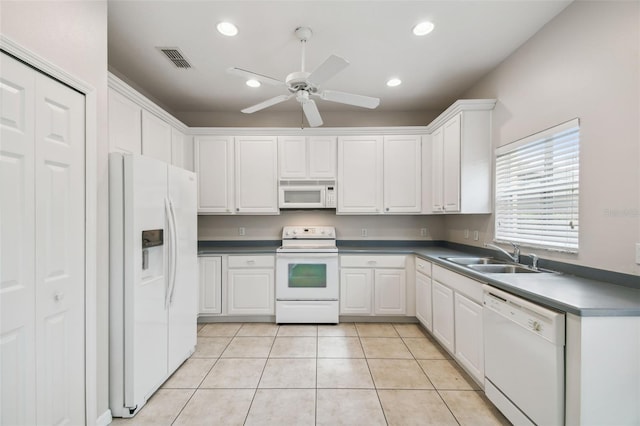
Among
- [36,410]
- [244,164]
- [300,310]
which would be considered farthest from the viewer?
[244,164]

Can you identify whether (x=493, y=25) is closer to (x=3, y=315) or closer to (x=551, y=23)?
(x=551, y=23)

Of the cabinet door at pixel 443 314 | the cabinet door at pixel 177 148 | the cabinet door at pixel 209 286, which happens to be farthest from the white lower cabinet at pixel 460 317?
the cabinet door at pixel 177 148

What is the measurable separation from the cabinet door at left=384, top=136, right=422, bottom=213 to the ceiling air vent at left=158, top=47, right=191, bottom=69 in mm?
2470

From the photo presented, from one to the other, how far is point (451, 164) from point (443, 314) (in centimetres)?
161

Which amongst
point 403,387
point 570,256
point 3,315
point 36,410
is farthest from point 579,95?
point 36,410

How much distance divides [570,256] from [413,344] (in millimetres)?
1648

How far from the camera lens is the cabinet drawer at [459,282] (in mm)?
2102

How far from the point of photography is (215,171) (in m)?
3.71

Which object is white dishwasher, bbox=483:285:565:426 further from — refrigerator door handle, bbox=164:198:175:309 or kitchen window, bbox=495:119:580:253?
refrigerator door handle, bbox=164:198:175:309

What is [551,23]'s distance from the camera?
7.02 ft

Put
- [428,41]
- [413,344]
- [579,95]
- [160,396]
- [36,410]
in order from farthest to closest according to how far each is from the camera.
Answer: [413,344] < [428,41] < [160,396] < [579,95] < [36,410]

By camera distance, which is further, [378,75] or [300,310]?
[300,310]

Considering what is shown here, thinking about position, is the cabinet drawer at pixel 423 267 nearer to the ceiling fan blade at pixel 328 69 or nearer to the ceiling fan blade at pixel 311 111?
the ceiling fan blade at pixel 311 111

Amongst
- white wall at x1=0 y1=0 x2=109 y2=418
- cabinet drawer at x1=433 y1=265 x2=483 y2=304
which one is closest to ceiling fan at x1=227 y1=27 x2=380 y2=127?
white wall at x1=0 y1=0 x2=109 y2=418
